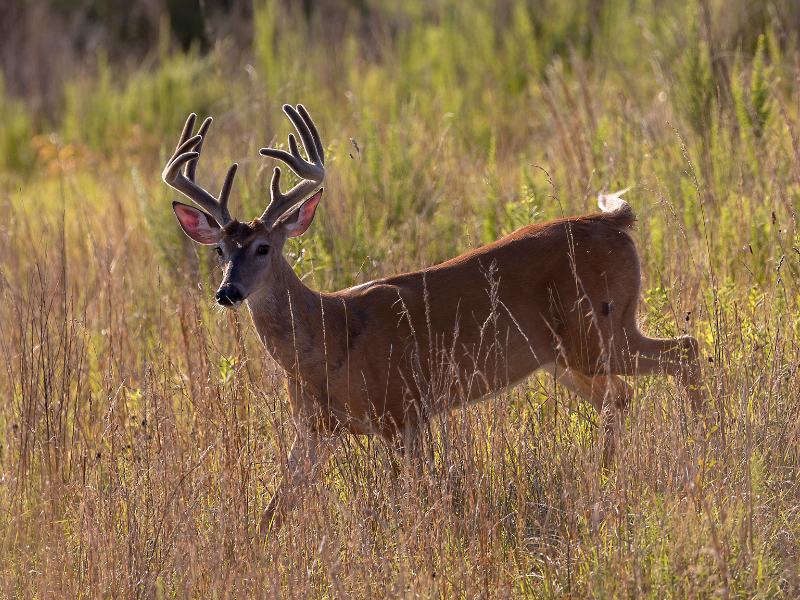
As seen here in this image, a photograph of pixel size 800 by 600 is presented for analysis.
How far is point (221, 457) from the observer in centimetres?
352

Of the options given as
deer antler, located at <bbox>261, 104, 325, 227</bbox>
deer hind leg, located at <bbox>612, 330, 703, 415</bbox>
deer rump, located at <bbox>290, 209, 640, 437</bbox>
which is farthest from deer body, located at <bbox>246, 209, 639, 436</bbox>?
deer antler, located at <bbox>261, 104, 325, 227</bbox>

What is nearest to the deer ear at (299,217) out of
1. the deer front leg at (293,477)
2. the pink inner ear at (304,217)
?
the pink inner ear at (304,217)

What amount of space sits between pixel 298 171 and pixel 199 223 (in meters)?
0.47

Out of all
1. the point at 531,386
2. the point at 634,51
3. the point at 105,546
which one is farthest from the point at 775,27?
the point at 105,546

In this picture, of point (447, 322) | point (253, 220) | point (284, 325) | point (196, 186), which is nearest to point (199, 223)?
point (196, 186)

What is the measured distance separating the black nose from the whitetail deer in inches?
1.2

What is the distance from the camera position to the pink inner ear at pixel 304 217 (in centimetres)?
404

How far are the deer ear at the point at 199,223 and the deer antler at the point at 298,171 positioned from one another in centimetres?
22

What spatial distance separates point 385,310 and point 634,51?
582cm

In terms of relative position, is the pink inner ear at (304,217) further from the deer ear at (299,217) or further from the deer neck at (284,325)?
the deer neck at (284,325)

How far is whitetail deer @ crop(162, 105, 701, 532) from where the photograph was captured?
3.85 metres

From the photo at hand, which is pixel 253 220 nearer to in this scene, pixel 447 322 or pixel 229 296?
pixel 229 296

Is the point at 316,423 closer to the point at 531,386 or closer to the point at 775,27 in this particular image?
the point at 531,386

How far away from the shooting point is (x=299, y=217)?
4.05m
